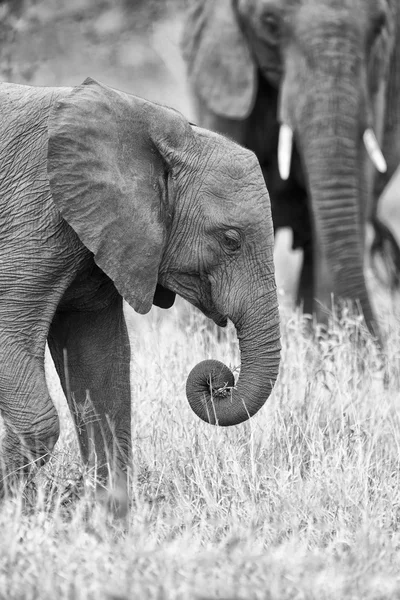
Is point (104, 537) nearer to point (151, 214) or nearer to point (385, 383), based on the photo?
point (151, 214)

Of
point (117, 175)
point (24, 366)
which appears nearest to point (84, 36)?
point (117, 175)

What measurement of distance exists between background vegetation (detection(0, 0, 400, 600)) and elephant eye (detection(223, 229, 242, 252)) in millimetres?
867

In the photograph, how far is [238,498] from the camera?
5203 mm

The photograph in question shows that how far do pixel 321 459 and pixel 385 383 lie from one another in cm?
146

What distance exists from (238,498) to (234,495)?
42 mm

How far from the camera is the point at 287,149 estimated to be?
362 inches

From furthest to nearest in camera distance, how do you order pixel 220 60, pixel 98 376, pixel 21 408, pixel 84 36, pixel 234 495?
1. pixel 84 36
2. pixel 220 60
3. pixel 98 376
4. pixel 234 495
5. pixel 21 408

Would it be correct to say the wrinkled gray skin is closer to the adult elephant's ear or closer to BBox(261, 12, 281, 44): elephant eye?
the adult elephant's ear

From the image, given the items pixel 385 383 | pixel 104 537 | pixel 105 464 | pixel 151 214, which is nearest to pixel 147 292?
pixel 151 214

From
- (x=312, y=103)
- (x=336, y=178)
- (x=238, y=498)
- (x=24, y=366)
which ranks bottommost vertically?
(x=238, y=498)

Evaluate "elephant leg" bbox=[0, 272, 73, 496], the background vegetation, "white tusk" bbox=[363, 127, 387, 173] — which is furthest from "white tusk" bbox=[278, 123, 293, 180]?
"elephant leg" bbox=[0, 272, 73, 496]

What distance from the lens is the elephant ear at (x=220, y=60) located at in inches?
382

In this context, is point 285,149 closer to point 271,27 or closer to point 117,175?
point 271,27

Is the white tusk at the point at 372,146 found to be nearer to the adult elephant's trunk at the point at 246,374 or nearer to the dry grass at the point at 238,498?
the dry grass at the point at 238,498
